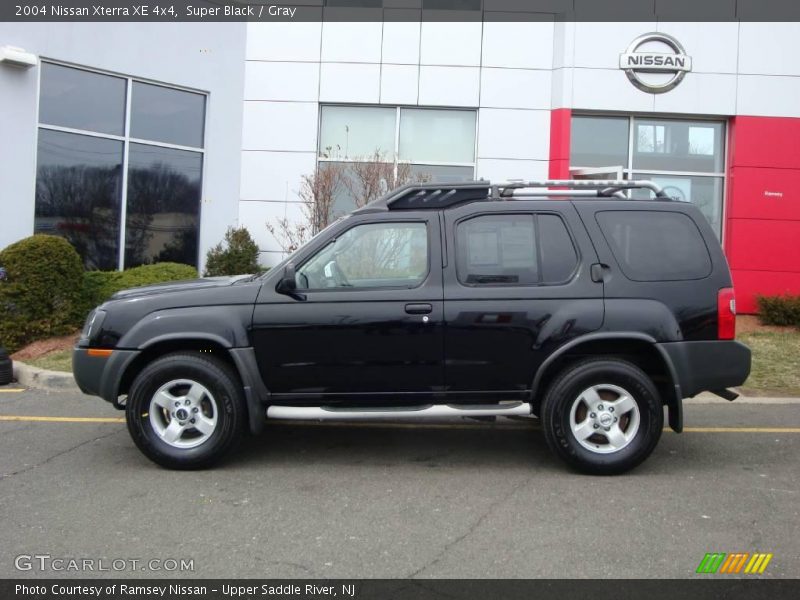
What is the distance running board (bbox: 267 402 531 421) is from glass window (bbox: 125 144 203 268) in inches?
325

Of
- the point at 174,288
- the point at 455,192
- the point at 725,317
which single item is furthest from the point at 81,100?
the point at 725,317

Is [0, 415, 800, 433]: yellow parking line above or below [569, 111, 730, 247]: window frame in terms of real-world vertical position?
below

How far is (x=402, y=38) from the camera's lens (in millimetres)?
13086

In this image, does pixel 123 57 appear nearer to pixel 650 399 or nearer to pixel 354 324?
pixel 354 324

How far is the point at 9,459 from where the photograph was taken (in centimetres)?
551

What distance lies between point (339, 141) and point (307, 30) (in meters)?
2.10

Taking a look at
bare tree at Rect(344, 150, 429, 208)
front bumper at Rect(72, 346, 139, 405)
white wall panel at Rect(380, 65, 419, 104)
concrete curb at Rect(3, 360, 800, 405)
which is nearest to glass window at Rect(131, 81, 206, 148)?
bare tree at Rect(344, 150, 429, 208)

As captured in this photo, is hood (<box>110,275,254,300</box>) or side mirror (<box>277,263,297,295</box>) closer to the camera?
side mirror (<box>277,263,297,295</box>)

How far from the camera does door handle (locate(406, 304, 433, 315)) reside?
5.12m

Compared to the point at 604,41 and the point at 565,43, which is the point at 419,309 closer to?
the point at 565,43

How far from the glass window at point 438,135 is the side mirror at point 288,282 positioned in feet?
28.0

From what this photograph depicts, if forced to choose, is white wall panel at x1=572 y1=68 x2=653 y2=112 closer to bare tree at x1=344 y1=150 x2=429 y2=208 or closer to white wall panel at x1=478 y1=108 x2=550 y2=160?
white wall panel at x1=478 y1=108 x2=550 y2=160

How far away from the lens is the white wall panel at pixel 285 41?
13.2 meters

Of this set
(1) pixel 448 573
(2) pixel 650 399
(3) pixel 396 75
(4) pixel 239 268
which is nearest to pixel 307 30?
(3) pixel 396 75
